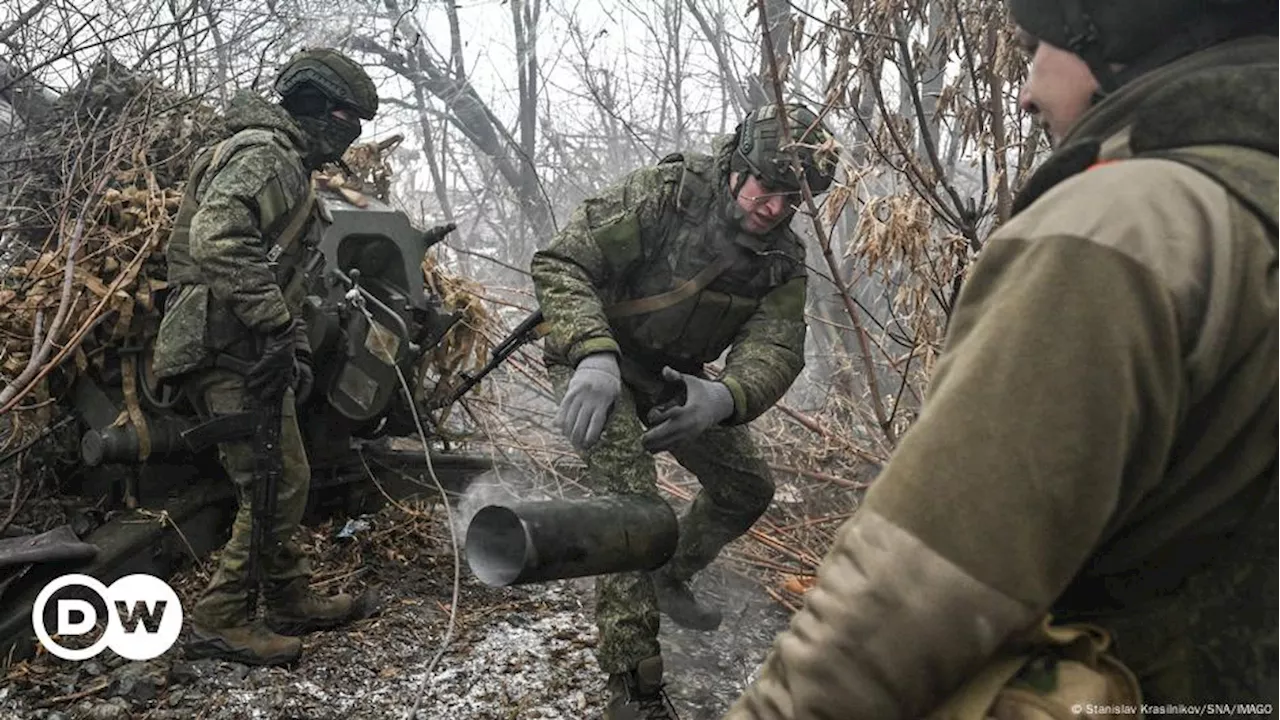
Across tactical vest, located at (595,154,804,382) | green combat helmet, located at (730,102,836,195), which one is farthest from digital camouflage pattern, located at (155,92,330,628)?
green combat helmet, located at (730,102,836,195)

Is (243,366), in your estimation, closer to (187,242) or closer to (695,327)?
(187,242)

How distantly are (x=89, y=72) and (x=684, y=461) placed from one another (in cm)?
426

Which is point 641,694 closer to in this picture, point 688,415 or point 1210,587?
point 688,415

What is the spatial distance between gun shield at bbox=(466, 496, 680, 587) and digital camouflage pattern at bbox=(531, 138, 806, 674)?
1.13m

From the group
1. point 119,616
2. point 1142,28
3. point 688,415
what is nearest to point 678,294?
point 688,415

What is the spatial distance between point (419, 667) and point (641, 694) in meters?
1.22

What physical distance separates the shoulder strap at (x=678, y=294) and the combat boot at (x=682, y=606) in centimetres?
137

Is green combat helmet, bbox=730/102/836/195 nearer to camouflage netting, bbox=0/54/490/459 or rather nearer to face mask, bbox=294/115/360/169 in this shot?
face mask, bbox=294/115/360/169

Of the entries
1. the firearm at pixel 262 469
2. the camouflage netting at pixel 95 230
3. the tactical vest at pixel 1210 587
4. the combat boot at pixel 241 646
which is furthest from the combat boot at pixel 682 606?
the tactical vest at pixel 1210 587

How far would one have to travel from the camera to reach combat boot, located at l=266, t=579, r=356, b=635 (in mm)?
4316

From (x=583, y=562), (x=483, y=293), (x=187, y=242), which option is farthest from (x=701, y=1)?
(x=583, y=562)

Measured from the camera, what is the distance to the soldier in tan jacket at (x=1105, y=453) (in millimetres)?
Answer: 940

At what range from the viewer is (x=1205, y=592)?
109 centimetres

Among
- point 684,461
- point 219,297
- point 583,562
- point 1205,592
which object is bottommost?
point 684,461
